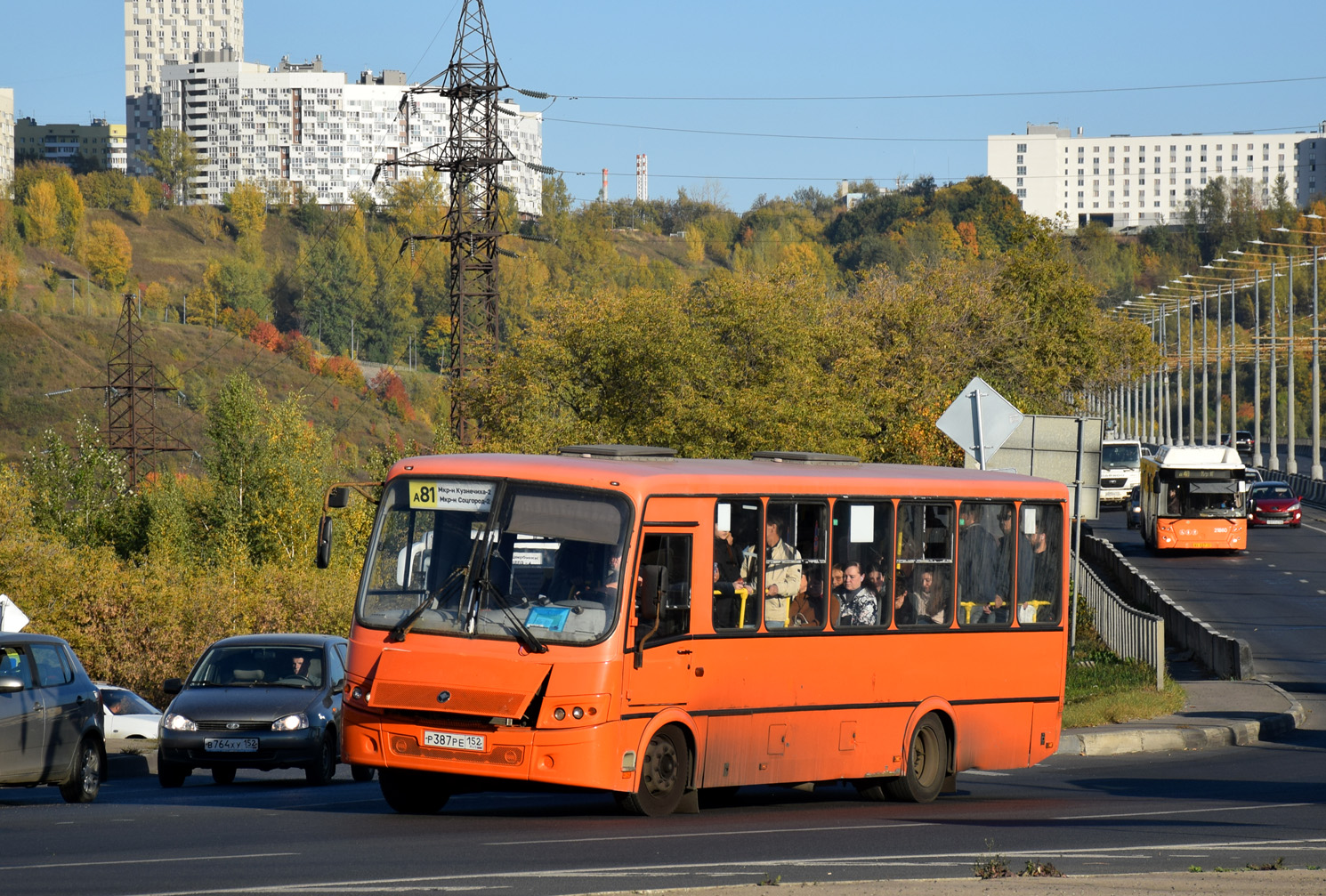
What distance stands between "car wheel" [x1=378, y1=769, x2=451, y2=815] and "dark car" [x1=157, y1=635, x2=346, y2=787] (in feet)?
14.4

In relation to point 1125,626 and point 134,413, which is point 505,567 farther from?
point 134,413

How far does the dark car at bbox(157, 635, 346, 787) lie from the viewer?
15.9 metres

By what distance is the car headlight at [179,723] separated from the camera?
15.9m

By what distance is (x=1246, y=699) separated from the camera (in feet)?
71.9

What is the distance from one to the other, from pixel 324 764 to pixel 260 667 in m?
1.31

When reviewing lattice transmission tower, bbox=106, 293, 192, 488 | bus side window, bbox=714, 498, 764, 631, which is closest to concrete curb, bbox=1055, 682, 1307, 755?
bus side window, bbox=714, 498, 764, 631

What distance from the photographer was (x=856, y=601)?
12.9 metres

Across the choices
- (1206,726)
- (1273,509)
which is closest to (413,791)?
(1206,726)

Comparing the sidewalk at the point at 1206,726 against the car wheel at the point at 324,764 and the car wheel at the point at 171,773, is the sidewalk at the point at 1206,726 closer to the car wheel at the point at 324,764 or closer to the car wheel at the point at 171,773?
the car wheel at the point at 324,764

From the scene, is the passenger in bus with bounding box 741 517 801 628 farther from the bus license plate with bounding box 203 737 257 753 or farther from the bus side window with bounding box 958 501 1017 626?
the bus license plate with bounding box 203 737 257 753

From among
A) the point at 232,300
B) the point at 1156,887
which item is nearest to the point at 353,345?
the point at 232,300

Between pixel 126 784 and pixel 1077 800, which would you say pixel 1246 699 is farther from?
pixel 126 784

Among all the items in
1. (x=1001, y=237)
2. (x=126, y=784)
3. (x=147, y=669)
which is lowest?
(x=147, y=669)

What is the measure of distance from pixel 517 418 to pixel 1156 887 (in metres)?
40.4
